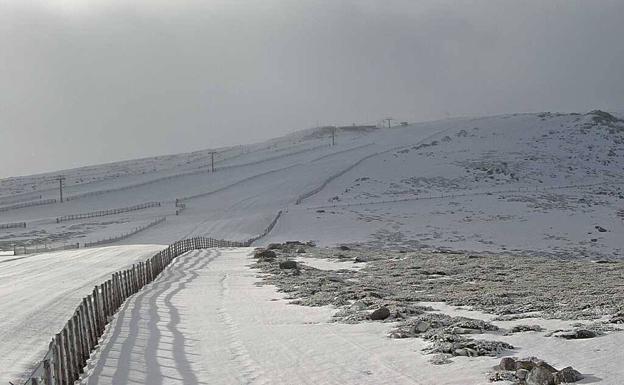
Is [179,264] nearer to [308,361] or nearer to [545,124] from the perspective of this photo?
[308,361]

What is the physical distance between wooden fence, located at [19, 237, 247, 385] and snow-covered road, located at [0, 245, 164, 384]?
1.15 metres

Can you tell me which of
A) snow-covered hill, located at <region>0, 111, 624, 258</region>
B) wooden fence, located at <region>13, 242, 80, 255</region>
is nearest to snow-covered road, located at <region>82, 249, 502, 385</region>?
wooden fence, located at <region>13, 242, 80, 255</region>

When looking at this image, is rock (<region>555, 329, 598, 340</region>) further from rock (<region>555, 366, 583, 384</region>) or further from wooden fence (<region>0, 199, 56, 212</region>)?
wooden fence (<region>0, 199, 56, 212</region>)

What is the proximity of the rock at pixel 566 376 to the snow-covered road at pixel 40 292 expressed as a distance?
937 cm

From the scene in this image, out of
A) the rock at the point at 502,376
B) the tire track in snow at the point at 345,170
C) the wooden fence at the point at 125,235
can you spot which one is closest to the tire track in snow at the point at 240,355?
the rock at the point at 502,376

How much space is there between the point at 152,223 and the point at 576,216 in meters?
41.3

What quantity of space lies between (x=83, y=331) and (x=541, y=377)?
900 centimetres

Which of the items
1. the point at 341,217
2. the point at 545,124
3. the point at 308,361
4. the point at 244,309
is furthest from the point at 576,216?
the point at 545,124

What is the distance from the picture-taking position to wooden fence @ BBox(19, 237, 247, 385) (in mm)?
10548

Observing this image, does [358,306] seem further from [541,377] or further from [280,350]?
[541,377]

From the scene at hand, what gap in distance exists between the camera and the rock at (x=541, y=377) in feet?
33.8

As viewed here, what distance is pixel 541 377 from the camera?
1033 cm

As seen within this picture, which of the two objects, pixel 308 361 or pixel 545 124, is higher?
pixel 545 124

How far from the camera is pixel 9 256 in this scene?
55594mm
